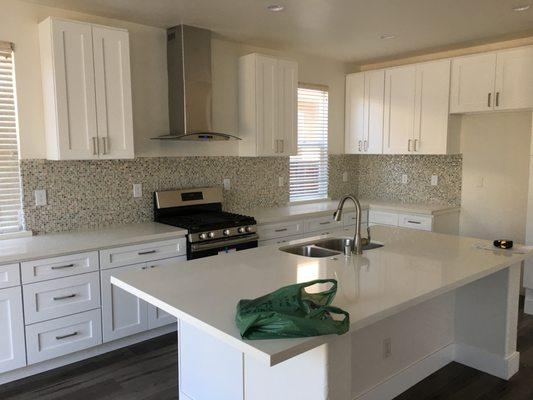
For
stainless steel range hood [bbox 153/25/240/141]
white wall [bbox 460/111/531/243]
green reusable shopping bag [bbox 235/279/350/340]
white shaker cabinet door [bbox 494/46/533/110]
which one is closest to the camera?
green reusable shopping bag [bbox 235/279/350/340]

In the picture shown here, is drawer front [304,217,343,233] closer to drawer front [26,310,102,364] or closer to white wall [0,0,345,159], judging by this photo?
white wall [0,0,345,159]

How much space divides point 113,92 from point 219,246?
145cm

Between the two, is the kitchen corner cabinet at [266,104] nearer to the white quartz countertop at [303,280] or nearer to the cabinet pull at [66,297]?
the white quartz countertop at [303,280]

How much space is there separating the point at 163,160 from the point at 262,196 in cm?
123

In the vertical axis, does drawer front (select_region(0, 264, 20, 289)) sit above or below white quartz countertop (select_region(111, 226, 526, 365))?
below

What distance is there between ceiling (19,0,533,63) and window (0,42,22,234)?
0.54m

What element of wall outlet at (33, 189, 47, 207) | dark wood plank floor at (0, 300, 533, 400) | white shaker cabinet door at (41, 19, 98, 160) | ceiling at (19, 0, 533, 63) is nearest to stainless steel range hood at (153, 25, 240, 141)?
ceiling at (19, 0, 533, 63)

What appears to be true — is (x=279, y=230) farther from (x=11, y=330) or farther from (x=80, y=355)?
(x=11, y=330)

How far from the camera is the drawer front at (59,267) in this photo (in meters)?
2.91

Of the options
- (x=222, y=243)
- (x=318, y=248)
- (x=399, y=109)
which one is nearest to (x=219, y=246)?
(x=222, y=243)

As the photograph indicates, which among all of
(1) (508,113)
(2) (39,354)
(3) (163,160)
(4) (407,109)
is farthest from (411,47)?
(2) (39,354)

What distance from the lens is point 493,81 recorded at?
169 inches

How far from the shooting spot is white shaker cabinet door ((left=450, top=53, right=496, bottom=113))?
432 centimetres

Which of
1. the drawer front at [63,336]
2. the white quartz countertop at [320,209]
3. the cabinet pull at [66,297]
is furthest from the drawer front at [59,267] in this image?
the white quartz countertop at [320,209]
